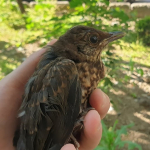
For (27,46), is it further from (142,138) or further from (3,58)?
(142,138)

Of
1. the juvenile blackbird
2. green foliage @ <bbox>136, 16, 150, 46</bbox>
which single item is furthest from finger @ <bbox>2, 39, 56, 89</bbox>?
green foliage @ <bbox>136, 16, 150, 46</bbox>

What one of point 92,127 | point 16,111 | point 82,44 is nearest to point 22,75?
point 16,111

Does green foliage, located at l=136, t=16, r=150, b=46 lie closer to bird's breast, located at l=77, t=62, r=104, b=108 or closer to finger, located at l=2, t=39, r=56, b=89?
finger, located at l=2, t=39, r=56, b=89

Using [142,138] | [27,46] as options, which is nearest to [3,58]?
[27,46]

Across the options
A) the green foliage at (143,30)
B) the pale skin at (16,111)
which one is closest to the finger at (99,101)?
the pale skin at (16,111)

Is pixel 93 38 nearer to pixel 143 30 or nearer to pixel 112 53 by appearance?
pixel 112 53

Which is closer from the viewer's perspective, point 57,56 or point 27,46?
point 57,56
